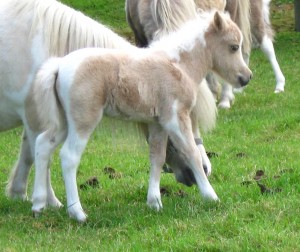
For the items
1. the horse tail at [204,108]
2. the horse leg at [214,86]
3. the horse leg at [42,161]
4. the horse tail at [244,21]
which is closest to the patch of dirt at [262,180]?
the horse tail at [204,108]

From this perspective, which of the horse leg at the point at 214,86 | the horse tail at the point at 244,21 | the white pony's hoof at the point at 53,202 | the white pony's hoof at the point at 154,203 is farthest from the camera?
the horse tail at the point at 244,21

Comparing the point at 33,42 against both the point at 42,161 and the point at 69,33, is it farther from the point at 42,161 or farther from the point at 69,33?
the point at 42,161

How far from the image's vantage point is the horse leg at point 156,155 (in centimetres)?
586

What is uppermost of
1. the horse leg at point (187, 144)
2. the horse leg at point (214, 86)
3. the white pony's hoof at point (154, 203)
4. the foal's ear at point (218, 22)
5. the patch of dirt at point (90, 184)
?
the foal's ear at point (218, 22)

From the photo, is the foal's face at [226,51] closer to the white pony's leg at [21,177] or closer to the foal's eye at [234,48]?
the foal's eye at [234,48]

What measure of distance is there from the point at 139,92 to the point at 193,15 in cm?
142

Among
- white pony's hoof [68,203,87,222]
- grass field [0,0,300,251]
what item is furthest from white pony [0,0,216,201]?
white pony's hoof [68,203,87,222]

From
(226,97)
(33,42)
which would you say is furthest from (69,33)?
(226,97)

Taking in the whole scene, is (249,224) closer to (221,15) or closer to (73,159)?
(73,159)

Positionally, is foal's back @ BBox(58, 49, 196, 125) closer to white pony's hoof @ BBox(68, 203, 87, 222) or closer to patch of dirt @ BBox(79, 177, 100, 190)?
white pony's hoof @ BBox(68, 203, 87, 222)

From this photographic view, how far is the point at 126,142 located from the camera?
20.1ft

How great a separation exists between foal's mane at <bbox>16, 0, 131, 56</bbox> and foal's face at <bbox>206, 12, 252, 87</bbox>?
69cm

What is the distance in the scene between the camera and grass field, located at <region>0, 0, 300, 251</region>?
495 centimetres

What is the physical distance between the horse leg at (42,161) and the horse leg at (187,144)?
0.74 m
